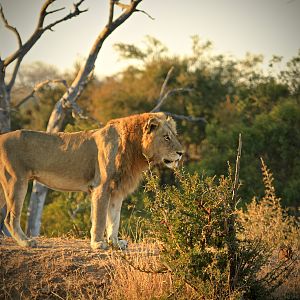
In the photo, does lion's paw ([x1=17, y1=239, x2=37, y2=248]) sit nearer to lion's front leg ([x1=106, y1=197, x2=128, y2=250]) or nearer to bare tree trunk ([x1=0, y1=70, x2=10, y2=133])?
lion's front leg ([x1=106, y1=197, x2=128, y2=250])

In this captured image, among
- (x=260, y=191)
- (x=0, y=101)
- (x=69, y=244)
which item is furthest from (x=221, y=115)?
(x=69, y=244)

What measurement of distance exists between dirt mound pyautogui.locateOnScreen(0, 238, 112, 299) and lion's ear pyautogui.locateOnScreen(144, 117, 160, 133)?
5.64 ft

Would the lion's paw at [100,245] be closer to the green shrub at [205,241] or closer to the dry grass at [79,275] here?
the dry grass at [79,275]

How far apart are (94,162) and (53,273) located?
1.71 meters

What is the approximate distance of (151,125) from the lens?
8133 mm

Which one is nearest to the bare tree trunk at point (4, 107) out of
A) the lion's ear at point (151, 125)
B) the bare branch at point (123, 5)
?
the bare branch at point (123, 5)

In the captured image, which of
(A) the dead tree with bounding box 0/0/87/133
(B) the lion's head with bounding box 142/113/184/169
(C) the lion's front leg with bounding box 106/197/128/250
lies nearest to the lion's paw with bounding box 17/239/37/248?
(C) the lion's front leg with bounding box 106/197/128/250

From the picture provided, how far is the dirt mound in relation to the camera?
679 centimetres

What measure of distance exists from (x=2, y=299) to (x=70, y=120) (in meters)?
20.5

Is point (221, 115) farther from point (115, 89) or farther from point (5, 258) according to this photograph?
point (5, 258)

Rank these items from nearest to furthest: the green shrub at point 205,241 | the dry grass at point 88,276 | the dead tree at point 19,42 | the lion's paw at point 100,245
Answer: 1. the green shrub at point 205,241
2. the dry grass at point 88,276
3. the lion's paw at point 100,245
4. the dead tree at point 19,42

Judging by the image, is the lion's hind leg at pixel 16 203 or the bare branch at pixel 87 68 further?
the bare branch at pixel 87 68

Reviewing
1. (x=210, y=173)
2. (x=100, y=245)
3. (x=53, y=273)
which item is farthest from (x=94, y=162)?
(x=210, y=173)

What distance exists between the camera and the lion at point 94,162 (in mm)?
7816
